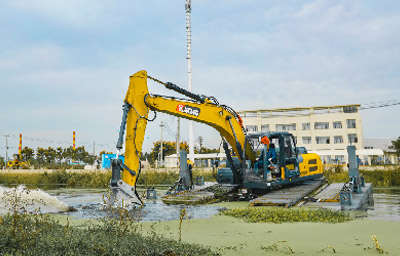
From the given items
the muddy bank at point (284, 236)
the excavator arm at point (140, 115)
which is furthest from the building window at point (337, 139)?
the muddy bank at point (284, 236)

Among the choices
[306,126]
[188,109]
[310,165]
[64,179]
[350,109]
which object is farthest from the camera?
[306,126]

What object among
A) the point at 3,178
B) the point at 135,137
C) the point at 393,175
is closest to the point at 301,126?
the point at 393,175

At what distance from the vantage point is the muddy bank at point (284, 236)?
Answer: 5.16 m

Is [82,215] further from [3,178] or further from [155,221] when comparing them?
[3,178]

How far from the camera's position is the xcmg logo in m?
10.6

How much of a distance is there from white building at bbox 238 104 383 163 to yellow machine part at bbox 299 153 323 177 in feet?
148

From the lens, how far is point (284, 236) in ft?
20.3

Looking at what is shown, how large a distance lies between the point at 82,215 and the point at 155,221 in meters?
2.14

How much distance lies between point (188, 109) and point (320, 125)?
5498 cm

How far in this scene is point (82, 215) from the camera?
8758 mm

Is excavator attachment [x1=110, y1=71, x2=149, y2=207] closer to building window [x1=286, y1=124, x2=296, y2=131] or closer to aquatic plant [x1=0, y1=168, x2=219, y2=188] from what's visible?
aquatic plant [x1=0, y1=168, x2=219, y2=188]

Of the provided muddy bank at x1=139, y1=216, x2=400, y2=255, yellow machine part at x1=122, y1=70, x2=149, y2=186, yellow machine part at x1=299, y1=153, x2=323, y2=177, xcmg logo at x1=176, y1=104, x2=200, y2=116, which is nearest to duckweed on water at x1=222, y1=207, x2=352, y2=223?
muddy bank at x1=139, y1=216, x2=400, y2=255

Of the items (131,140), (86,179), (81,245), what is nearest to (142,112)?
(131,140)

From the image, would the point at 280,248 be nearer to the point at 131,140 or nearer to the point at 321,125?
the point at 131,140
